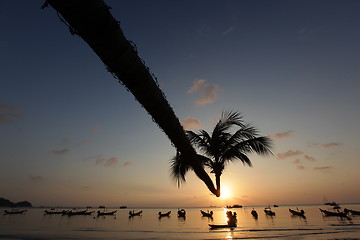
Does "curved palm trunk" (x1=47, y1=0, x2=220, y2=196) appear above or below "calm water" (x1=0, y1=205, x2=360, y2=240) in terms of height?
above

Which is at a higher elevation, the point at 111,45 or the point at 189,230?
the point at 111,45

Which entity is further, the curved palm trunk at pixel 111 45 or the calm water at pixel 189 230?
the calm water at pixel 189 230

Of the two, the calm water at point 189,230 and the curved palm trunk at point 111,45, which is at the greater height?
the curved palm trunk at point 111,45

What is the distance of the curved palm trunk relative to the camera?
1555mm

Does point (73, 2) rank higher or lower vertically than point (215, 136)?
lower

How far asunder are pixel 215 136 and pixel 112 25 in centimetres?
775

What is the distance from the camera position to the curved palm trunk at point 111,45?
155 centimetres

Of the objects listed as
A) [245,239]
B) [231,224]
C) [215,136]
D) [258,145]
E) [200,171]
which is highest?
[215,136]

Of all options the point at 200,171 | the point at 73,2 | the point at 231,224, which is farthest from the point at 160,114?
the point at 231,224

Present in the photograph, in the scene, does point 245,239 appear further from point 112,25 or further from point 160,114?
point 112,25

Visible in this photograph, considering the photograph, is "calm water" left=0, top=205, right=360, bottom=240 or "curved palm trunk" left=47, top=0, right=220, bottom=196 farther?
"calm water" left=0, top=205, right=360, bottom=240

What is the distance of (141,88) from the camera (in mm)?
2336

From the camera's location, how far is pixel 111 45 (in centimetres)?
184

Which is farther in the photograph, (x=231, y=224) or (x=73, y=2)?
(x=231, y=224)
